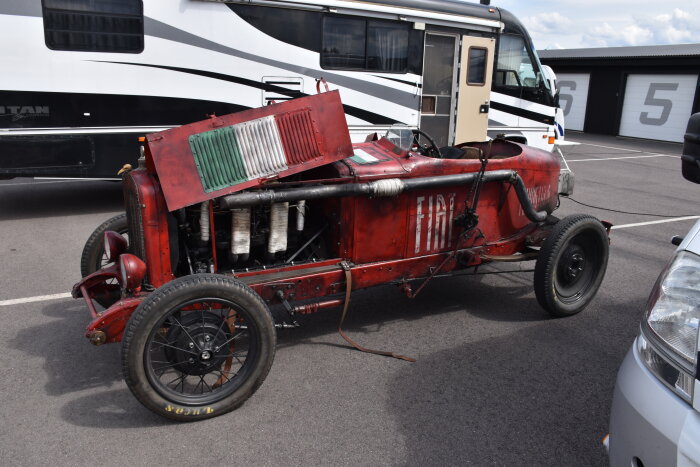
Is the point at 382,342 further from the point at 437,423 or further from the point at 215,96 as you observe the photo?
the point at 215,96

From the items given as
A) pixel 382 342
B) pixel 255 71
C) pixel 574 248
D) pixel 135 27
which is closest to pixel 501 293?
pixel 574 248

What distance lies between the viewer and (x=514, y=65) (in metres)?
10.2

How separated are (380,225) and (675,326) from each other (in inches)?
87.7

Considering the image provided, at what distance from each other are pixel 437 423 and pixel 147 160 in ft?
7.65

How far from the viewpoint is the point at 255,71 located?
26.1 feet

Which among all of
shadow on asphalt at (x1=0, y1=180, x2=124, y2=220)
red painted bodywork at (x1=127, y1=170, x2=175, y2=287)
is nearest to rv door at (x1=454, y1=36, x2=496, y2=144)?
shadow on asphalt at (x1=0, y1=180, x2=124, y2=220)

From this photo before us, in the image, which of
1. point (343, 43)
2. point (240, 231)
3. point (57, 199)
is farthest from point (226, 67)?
point (240, 231)

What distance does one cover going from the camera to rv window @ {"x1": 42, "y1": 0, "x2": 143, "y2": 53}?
22.2ft

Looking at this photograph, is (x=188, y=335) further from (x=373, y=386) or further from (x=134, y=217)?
(x=373, y=386)

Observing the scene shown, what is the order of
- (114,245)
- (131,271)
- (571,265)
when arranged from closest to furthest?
(131,271) < (114,245) < (571,265)

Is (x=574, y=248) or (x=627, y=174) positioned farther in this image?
(x=627, y=174)

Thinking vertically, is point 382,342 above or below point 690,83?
below

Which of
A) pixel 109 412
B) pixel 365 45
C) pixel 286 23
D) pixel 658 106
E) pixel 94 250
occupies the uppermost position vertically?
pixel 286 23

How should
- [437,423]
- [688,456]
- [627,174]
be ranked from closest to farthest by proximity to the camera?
1. [688,456]
2. [437,423]
3. [627,174]
